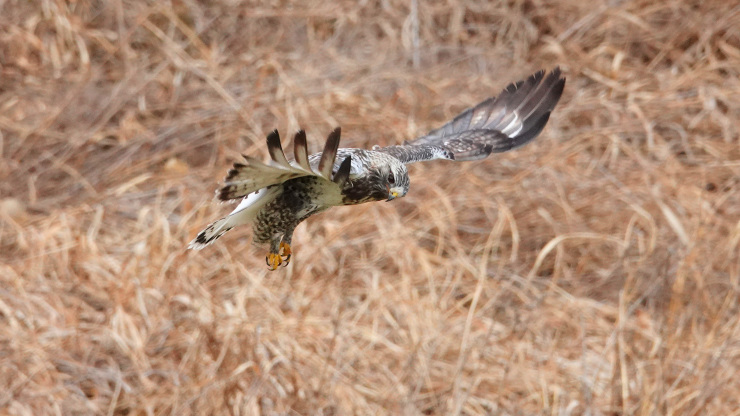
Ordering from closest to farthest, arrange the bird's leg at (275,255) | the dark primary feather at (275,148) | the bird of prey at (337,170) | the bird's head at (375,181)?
1. the dark primary feather at (275,148)
2. the bird of prey at (337,170)
3. the bird's head at (375,181)
4. the bird's leg at (275,255)

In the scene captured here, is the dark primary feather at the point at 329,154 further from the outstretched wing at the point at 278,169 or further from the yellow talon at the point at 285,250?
the yellow talon at the point at 285,250

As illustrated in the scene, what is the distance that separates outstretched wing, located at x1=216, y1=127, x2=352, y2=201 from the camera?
285 centimetres

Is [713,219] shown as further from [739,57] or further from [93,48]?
[93,48]

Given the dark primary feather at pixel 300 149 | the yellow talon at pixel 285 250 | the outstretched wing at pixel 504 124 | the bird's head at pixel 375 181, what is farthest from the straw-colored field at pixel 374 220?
the dark primary feather at pixel 300 149

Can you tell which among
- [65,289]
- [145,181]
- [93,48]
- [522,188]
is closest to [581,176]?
[522,188]

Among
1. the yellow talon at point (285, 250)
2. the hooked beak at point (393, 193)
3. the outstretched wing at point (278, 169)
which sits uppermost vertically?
the outstretched wing at point (278, 169)

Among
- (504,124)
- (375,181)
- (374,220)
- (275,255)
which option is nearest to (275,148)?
(375,181)

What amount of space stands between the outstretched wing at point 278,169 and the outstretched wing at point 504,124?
129 centimetres

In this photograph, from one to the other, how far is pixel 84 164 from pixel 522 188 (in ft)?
9.24

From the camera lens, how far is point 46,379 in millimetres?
5223

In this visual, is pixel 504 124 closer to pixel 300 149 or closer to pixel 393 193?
pixel 393 193

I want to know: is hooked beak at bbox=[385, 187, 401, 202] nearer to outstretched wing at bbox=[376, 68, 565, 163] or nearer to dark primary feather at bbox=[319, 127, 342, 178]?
dark primary feather at bbox=[319, 127, 342, 178]

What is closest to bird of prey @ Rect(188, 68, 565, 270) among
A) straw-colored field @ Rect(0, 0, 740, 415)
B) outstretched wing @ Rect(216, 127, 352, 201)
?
outstretched wing @ Rect(216, 127, 352, 201)

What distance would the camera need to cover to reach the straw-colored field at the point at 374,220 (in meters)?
5.21
